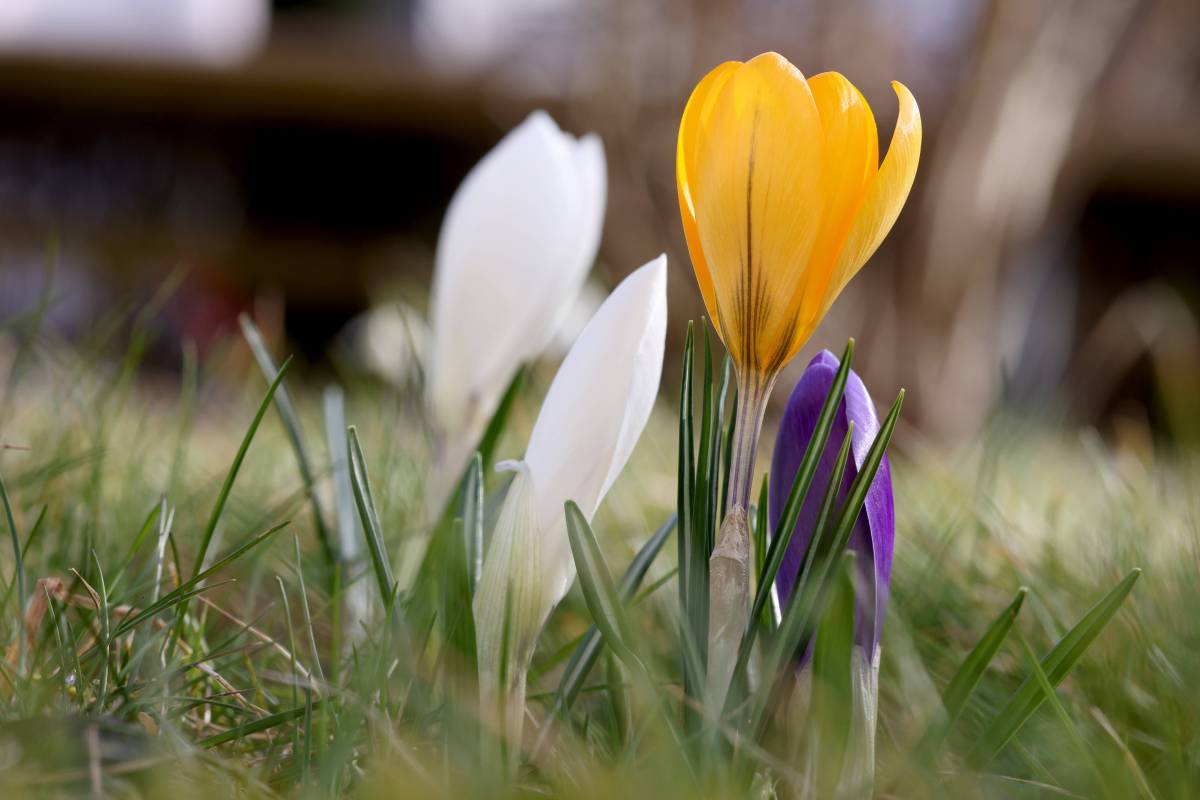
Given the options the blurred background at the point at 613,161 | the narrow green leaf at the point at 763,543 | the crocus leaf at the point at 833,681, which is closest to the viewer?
the crocus leaf at the point at 833,681

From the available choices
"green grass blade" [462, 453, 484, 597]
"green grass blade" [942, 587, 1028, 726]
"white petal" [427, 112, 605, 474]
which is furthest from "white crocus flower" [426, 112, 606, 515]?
"green grass blade" [942, 587, 1028, 726]

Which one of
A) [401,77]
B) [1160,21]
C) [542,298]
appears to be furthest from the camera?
[401,77]

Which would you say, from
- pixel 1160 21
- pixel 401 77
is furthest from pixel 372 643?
pixel 401 77

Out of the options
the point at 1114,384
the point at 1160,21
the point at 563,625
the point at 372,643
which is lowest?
the point at 1114,384

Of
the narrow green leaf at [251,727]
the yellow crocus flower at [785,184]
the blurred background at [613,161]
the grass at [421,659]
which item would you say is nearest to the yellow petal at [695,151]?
the yellow crocus flower at [785,184]

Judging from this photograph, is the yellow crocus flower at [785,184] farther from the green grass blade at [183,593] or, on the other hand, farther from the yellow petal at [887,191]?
the green grass blade at [183,593]

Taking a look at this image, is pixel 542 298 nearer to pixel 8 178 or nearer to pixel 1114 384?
pixel 1114 384

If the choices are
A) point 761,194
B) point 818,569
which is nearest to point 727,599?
point 818,569

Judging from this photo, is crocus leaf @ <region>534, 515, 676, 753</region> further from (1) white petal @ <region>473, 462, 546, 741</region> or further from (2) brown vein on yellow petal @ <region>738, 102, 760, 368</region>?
(2) brown vein on yellow petal @ <region>738, 102, 760, 368</region>
